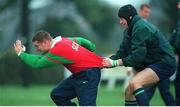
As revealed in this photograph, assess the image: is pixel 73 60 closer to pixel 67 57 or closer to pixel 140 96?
pixel 67 57

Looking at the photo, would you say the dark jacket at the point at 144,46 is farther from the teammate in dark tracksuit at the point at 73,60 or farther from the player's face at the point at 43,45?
the player's face at the point at 43,45

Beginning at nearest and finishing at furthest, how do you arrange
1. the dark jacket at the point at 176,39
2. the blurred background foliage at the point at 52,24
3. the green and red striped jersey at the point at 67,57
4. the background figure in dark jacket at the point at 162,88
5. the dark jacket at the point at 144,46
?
1. the green and red striped jersey at the point at 67,57
2. the dark jacket at the point at 144,46
3. the dark jacket at the point at 176,39
4. the background figure in dark jacket at the point at 162,88
5. the blurred background foliage at the point at 52,24

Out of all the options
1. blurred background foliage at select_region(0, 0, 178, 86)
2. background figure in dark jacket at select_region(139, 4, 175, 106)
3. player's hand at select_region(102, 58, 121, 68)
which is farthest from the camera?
blurred background foliage at select_region(0, 0, 178, 86)

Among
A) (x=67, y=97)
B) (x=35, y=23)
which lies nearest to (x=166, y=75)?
(x=67, y=97)

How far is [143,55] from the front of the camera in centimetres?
1053

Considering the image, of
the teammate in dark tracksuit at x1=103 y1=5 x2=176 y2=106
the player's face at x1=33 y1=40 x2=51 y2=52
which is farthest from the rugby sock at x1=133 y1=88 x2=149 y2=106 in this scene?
the player's face at x1=33 y1=40 x2=51 y2=52

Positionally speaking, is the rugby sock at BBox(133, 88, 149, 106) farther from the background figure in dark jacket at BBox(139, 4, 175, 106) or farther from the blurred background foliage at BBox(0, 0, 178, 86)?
the blurred background foliage at BBox(0, 0, 178, 86)

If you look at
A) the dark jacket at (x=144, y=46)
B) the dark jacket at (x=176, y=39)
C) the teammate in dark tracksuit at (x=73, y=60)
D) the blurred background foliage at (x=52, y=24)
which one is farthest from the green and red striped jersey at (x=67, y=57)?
the blurred background foliage at (x=52, y=24)

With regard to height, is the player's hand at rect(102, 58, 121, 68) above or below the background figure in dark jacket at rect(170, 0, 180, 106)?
above

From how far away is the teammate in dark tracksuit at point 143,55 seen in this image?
415 inches

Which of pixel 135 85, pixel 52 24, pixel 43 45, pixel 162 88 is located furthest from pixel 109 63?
pixel 52 24

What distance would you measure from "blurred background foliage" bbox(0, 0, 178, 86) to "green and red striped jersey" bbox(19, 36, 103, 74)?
12679mm

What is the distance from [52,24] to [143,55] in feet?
81.6

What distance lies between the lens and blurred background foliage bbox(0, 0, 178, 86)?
27.6m
